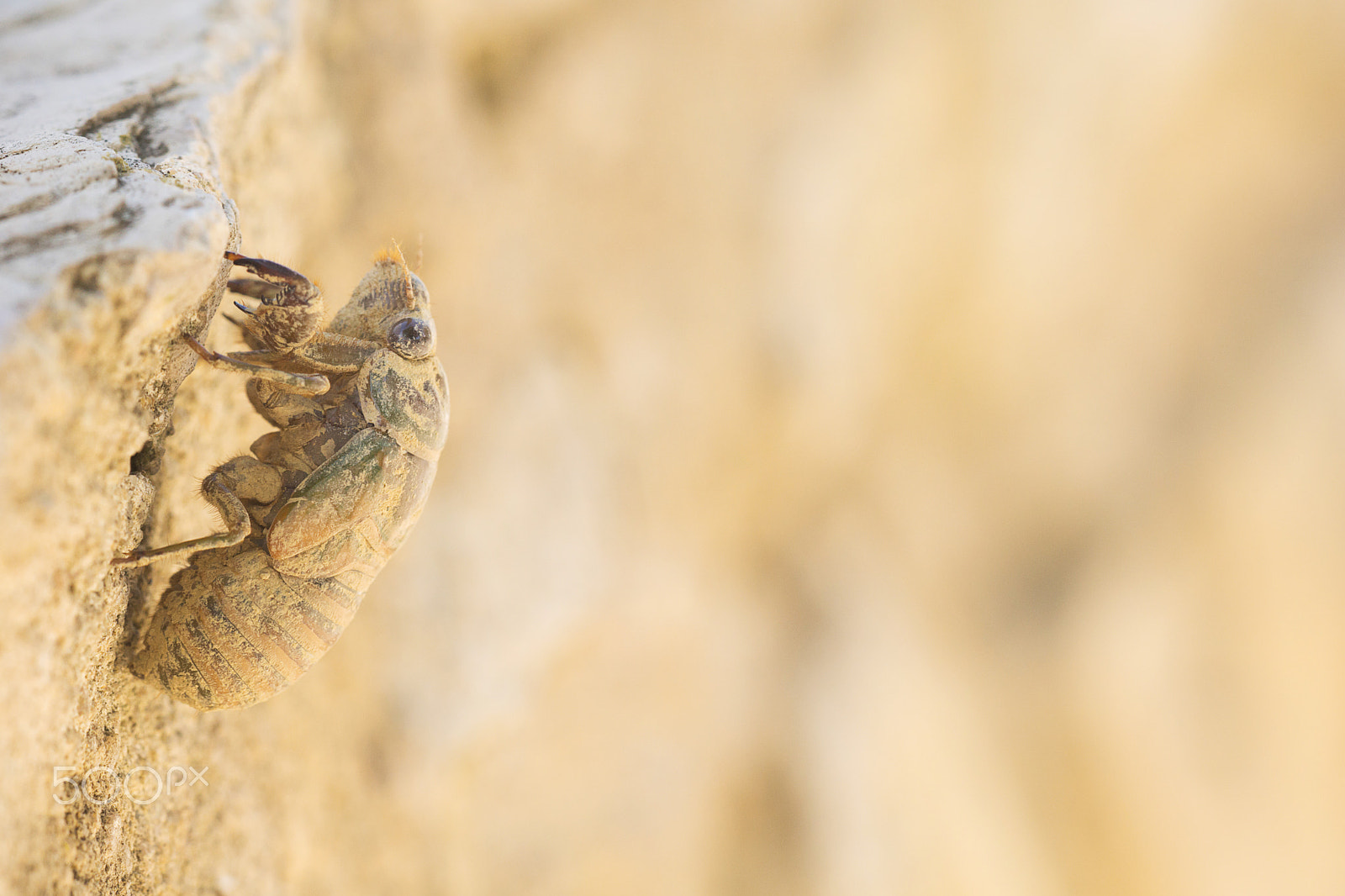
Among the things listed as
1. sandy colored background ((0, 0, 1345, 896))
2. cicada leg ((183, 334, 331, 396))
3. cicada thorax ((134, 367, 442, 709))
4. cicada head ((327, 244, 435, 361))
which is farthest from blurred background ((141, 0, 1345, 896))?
cicada thorax ((134, 367, 442, 709))

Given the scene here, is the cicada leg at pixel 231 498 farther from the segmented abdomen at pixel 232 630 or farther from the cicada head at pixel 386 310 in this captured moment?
the cicada head at pixel 386 310

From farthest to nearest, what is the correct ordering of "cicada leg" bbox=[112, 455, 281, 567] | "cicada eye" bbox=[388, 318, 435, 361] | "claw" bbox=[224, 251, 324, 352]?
"cicada eye" bbox=[388, 318, 435, 361] < "claw" bbox=[224, 251, 324, 352] < "cicada leg" bbox=[112, 455, 281, 567]

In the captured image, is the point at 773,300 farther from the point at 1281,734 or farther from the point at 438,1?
the point at 1281,734

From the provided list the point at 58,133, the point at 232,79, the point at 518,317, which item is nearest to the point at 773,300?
the point at 518,317

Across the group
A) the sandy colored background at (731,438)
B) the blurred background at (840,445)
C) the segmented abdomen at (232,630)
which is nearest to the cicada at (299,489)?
the segmented abdomen at (232,630)

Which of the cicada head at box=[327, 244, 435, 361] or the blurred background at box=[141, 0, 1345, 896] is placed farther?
the blurred background at box=[141, 0, 1345, 896]

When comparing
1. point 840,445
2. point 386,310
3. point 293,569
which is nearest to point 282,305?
point 386,310

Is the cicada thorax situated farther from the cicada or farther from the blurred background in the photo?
the blurred background
